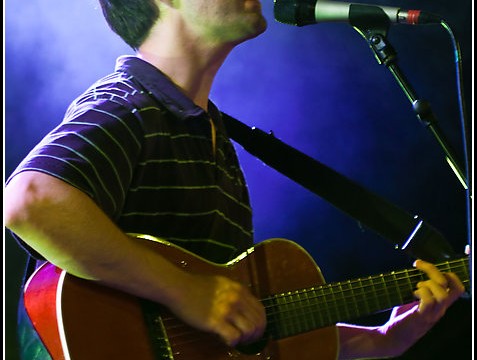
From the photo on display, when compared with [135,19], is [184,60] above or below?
below

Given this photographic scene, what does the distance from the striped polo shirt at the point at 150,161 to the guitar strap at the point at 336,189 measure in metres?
0.21

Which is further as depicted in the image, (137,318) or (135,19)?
(135,19)

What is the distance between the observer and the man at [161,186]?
122 cm

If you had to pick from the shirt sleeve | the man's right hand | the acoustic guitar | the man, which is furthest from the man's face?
the man's right hand

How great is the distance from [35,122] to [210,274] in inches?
31.6

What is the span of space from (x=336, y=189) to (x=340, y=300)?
18.9 inches

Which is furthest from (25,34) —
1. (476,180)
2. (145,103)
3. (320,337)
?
(476,180)

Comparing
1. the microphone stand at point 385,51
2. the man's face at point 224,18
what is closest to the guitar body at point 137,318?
the microphone stand at point 385,51

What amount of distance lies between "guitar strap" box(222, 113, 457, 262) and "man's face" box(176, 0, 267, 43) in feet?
0.93

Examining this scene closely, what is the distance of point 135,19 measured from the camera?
5.67ft

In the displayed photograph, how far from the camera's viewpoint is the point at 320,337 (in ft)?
5.00

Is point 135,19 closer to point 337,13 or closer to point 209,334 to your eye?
point 337,13

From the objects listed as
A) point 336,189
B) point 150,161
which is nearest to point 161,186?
point 150,161

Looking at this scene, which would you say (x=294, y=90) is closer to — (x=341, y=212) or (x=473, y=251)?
(x=341, y=212)
